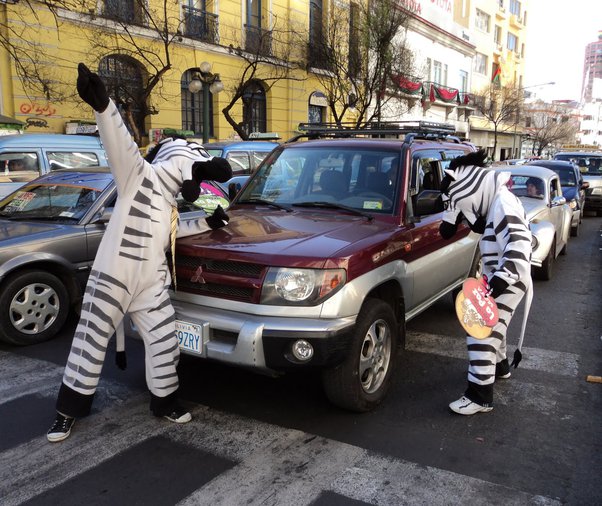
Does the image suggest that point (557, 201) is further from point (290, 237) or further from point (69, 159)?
point (69, 159)

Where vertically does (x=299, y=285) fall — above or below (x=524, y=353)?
above

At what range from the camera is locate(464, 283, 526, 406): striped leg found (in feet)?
12.9

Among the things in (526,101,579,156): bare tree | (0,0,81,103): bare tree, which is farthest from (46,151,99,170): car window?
(526,101,579,156): bare tree

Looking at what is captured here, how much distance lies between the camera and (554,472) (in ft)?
10.7

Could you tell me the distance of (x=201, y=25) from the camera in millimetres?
20109

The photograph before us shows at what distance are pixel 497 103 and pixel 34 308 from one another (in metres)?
46.3

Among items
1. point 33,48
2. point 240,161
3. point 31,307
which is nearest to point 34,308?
point 31,307

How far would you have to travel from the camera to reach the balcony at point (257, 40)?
71.1 ft

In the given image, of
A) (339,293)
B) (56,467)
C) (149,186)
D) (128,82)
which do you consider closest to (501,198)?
(339,293)

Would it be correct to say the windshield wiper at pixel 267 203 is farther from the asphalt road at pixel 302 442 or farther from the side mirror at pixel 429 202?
the asphalt road at pixel 302 442

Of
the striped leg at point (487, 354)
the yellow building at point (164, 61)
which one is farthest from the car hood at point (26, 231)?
the yellow building at point (164, 61)

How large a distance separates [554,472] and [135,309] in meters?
2.74

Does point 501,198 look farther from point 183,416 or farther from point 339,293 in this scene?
point 183,416

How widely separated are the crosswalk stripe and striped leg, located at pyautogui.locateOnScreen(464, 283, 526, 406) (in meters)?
1.12
